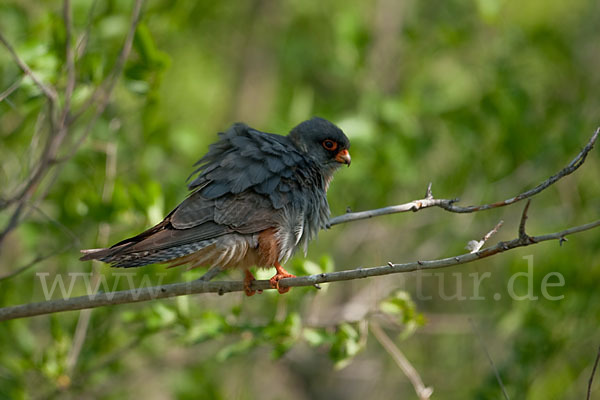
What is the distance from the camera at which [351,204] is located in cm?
729

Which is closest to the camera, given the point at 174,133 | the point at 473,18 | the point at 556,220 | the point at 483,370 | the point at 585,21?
the point at 174,133

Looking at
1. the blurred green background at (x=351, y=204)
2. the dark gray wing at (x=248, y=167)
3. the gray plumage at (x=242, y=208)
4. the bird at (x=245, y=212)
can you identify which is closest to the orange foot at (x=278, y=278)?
the bird at (x=245, y=212)

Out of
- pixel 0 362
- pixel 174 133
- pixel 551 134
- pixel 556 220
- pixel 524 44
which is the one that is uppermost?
pixel 524 44

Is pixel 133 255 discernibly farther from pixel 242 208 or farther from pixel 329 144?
pixel 329 144

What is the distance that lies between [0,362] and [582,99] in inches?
269

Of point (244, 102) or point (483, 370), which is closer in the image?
point (483, 370)

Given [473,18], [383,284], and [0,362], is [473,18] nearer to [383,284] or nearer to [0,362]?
[383,284]

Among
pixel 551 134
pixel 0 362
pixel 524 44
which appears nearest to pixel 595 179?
pixel 551 134

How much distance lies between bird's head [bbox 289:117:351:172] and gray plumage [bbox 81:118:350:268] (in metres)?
0.25

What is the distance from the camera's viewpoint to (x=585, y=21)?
949cm

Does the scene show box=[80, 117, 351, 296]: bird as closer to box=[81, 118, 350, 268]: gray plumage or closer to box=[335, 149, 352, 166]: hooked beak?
box=[81, 118, 350, 268]: gray plumage

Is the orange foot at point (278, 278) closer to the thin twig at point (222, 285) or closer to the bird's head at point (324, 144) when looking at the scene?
the thin twig at point (222, 285)

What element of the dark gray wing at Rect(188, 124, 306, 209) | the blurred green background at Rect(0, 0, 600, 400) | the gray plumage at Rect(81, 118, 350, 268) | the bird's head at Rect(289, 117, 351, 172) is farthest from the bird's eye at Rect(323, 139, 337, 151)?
the blurred green background at Rect(0, 0, 600, 400)

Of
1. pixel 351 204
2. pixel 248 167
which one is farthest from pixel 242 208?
pixel 351 204
